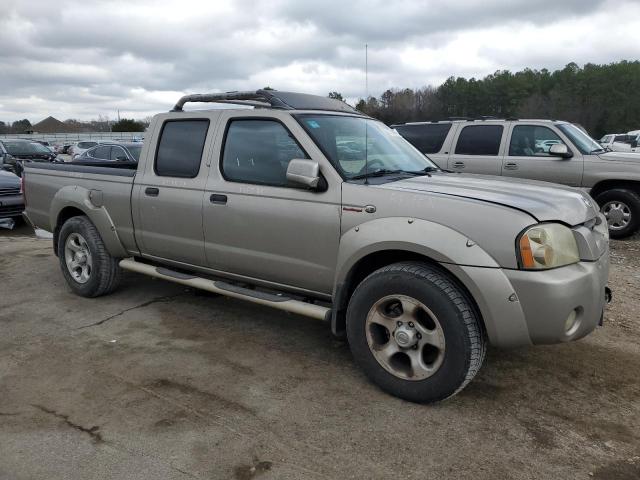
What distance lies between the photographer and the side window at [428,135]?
9.31 meters

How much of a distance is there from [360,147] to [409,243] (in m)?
1.13

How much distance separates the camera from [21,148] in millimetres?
17531

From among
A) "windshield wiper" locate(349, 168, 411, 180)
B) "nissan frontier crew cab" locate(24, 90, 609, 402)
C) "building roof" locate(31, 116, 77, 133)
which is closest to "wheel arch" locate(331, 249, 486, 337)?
"nissan frontier crew cab" locate(24, 90, 609, 402)

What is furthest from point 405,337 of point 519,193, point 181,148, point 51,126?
point 51,126

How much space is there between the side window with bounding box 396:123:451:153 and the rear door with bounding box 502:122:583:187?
44.3 inches

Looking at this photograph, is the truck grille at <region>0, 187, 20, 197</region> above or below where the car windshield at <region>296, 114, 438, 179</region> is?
below

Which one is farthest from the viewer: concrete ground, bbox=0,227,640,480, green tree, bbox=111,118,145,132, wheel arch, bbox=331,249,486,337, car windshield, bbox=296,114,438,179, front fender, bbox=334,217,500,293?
green tree, bbox=111,118,145,132

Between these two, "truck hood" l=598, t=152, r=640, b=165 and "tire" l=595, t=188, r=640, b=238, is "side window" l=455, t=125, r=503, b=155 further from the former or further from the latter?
"tire" l=595, t=188, r=640, b=238

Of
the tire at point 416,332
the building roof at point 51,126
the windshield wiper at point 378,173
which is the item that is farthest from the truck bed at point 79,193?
the building roof at point 51,126

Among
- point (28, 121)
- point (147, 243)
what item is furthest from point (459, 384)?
point (28, 121)

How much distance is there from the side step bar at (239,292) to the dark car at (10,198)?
584 centimetres

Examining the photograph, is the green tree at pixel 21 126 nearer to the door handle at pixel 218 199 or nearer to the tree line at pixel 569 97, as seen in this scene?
the tree line at pixel 569 97

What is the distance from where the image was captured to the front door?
12.1ft

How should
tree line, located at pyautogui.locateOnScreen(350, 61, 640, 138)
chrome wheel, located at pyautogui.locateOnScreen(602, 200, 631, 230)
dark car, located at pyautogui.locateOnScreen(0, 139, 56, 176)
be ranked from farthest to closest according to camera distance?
tree line, located at pyautogui.locateOnScreen(350, 61, 640, 138)
dark car, located at pyautogui.locateOnScreen(0, 139, 56, 176)
chrome wheel, located at pyautogui.locateOnScreen(602, 200, 631, 230)
